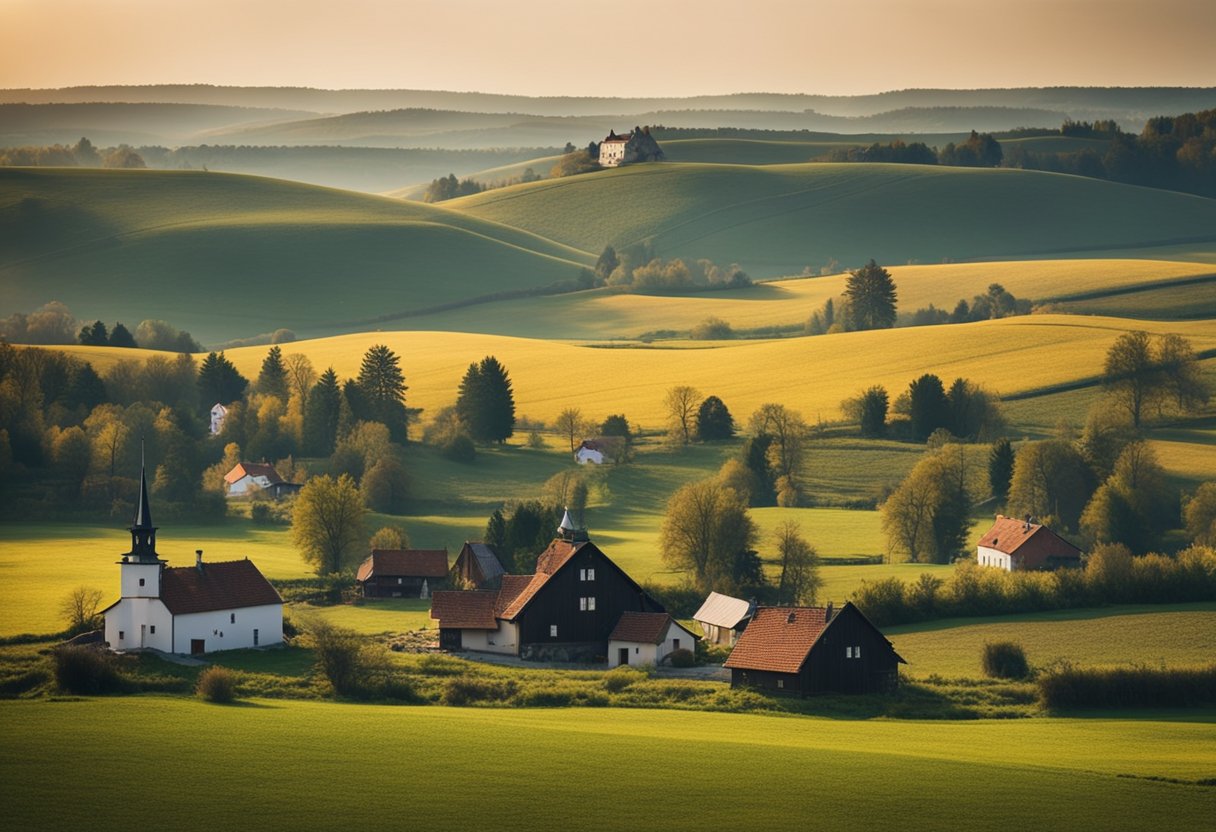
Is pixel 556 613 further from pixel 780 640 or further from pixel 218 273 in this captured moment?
pixel 218 273

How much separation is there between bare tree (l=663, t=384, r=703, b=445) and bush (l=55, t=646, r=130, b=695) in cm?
6180

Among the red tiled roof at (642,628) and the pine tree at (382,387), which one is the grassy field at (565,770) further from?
the pine tree at (382,387)

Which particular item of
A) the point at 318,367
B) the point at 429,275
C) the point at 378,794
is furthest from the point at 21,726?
the point at 429,275

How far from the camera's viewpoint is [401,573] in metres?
82.4

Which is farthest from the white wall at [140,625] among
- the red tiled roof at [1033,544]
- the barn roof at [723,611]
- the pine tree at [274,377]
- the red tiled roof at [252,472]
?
the pine tree at [274,377]

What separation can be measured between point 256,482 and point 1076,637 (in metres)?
56.4

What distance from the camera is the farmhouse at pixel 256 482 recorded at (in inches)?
4166

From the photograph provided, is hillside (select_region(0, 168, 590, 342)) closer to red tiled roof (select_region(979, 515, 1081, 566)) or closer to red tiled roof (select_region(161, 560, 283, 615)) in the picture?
red tiled roof (select_region(979, 515, 1081, 566))

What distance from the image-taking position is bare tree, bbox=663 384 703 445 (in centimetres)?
11250

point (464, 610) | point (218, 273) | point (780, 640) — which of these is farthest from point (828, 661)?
point (218, 273)

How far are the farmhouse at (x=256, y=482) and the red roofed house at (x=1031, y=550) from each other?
1698 inches

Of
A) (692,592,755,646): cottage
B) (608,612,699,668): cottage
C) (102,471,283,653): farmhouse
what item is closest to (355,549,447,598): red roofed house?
(692,592,755,646): cottage

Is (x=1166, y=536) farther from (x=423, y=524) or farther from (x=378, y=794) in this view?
(x=378, y=794)

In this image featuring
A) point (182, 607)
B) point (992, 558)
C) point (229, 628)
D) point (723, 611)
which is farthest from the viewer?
point (992, 558)
